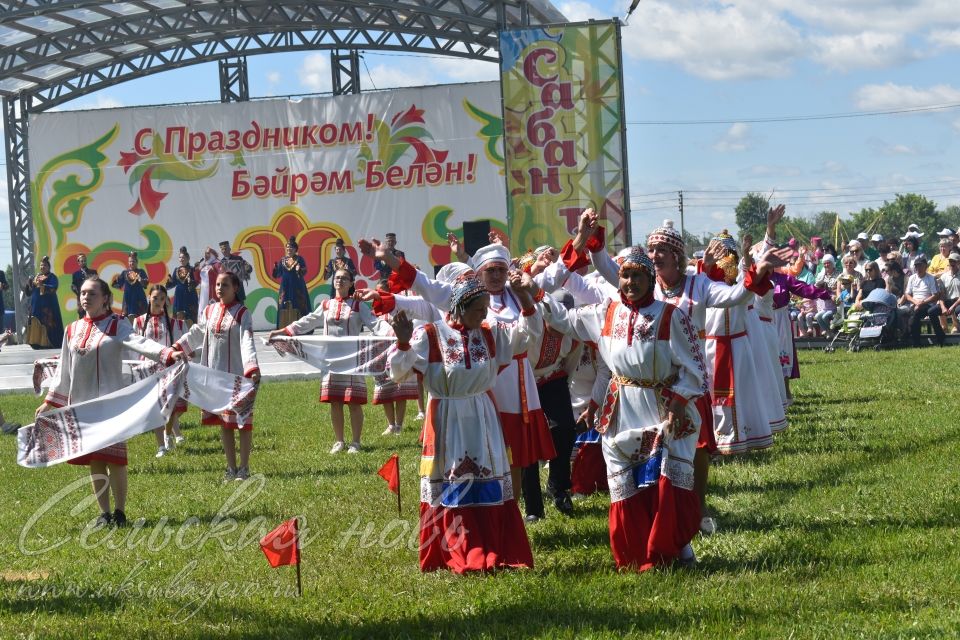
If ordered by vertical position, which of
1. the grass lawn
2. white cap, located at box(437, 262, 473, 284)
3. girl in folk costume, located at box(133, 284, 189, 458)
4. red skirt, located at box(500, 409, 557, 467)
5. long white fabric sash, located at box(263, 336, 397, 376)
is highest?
white cap, located at box(437, 262, 473, 284)

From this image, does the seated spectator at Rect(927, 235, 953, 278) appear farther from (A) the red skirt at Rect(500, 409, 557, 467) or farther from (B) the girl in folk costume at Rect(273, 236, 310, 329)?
(A) the red skirt at Rect(500, 409, 557, 467)

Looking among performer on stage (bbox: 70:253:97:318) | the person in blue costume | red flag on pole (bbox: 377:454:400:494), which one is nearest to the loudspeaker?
red flag on pole (bbox: 377:454:400:494)

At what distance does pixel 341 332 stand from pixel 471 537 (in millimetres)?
5884

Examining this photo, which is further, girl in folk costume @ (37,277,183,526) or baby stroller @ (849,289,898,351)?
baby stroller @ (849,289,898,351)

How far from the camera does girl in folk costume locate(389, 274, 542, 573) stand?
21.0ft

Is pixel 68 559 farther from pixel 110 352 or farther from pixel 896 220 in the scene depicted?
pixel 896 220

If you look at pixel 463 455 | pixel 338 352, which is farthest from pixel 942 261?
pixel 463 455

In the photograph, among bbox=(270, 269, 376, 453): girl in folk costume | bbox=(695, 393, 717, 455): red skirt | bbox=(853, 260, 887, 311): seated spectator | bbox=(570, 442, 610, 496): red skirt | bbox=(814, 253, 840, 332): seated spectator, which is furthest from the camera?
bbox=(814, 253, 840, 332): seated spectator

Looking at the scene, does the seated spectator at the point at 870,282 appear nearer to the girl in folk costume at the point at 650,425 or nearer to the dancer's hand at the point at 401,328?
the girl in folk costume at the point at 650,425

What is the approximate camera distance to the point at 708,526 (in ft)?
23.9

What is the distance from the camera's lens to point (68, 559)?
7.45 meters

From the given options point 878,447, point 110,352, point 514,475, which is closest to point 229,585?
point 514,475

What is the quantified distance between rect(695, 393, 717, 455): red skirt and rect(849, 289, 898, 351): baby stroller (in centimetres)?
1378

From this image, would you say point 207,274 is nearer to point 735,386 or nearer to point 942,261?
point 942,261
